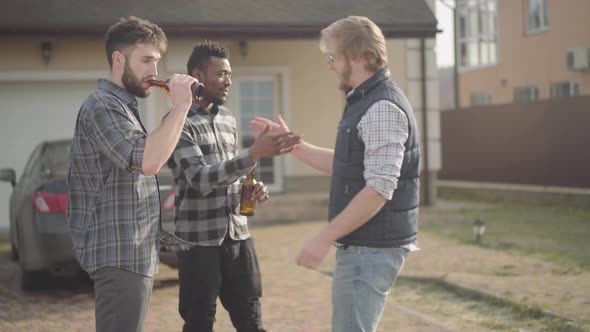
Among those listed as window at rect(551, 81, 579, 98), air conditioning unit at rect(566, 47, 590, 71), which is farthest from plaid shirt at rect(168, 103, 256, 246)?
window at rect(551, 81, 579, 98)

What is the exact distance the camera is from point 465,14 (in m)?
32.3

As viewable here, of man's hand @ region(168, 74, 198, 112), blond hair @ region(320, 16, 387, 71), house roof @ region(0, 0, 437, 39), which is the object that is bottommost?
man's hand @ region(168, 74, 198, 112)

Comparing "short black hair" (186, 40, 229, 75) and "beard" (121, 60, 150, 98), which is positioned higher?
"short black hair" (186, 40, 229, 75)

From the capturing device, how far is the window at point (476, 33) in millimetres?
29750

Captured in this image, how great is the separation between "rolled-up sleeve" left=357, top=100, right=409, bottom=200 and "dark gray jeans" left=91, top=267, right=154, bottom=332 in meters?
1.05

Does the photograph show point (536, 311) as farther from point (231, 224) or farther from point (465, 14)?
point (465, 14)

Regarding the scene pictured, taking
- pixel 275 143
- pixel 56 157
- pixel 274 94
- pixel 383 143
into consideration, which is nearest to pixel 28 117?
pixel 274 94

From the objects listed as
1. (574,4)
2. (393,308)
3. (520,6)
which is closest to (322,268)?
(393,308)

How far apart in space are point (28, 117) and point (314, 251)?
38.9ft

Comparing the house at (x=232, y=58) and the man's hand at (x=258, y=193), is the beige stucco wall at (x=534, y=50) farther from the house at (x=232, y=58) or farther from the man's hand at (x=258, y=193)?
the man's hand at (x=258, y=193)

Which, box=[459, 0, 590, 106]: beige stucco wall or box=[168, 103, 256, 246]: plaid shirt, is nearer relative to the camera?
box=[168, 103, 256, 246]: plaid shirt

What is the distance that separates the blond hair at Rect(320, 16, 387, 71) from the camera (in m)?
3.76

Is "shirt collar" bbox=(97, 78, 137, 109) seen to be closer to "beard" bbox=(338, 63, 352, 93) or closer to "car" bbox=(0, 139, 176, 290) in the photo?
"beard" bbox=(338, 63, 352, 93)

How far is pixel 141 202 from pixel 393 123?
1087mm
